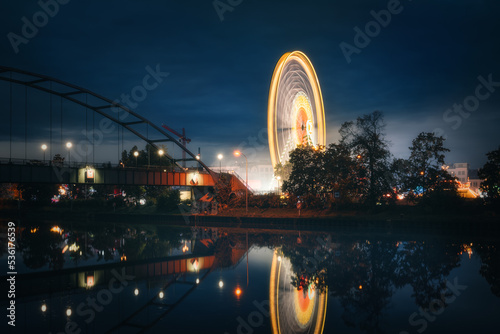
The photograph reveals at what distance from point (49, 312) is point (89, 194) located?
349 feet

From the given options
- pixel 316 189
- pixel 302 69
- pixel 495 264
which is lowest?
pixel 495 264

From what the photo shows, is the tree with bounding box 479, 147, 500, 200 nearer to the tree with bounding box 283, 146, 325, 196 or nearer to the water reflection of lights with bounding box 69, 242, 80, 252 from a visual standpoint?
the tree with bounding box 283, 146, 325, 196

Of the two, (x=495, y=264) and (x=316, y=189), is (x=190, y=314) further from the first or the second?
(x=316, y=189)

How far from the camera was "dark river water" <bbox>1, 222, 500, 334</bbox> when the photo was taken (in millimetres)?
15453

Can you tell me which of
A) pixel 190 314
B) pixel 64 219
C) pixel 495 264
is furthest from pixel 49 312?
pixel 64 219

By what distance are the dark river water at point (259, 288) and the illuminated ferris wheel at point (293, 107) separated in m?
29.2

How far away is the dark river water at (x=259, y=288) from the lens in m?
15.5

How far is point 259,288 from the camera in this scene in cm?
2119

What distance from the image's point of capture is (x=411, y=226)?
51.4m

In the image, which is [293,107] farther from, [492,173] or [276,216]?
[492,173]

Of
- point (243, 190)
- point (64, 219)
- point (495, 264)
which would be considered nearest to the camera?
point (495, 264)

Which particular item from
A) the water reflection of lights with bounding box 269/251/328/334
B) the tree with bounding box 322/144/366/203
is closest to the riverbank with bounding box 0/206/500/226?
the tree with bounding box 322/144/366/203

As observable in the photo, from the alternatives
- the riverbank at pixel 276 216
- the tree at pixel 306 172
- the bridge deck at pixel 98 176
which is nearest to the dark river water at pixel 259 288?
the riverbank at pixel 276 216

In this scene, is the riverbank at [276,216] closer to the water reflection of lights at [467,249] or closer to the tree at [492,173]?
the tree at [492,173]
